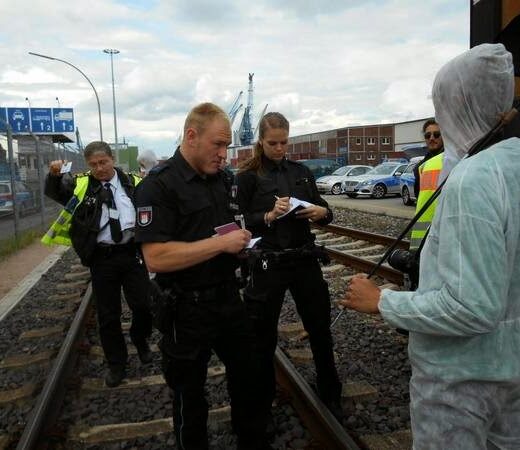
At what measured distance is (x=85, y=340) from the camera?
5.16m

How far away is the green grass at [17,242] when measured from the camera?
36.0ft

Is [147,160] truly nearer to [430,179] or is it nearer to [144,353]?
[144,353]

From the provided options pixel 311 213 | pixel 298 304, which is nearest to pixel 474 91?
pixel 311 213

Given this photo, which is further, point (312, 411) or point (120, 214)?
point (120, 214)

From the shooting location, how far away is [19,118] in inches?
1820

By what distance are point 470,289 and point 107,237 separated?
3384mm

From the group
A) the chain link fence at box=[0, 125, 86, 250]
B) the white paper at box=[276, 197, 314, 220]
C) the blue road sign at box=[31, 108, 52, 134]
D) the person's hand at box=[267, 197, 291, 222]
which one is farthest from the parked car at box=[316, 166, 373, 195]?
the blue road sign at box=[31, 108, 52, 134]

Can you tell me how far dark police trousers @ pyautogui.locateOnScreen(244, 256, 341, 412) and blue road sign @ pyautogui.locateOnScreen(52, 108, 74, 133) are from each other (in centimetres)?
5022

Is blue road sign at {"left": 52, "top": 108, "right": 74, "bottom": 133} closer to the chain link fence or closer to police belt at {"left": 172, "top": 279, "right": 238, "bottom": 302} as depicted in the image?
the chain link fence

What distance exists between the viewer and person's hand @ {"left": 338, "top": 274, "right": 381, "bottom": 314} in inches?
64.6

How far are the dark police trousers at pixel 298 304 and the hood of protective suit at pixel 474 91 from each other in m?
1.85

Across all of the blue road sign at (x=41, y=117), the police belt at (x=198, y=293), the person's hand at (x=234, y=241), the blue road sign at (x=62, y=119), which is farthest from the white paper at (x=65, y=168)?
the blue road sign at (x=41, y=117)

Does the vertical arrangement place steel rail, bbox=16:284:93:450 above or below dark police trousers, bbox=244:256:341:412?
below

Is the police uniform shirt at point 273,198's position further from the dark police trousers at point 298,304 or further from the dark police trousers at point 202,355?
the dark police trousers at point 202,355
